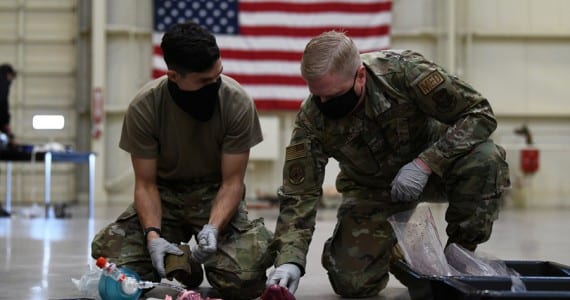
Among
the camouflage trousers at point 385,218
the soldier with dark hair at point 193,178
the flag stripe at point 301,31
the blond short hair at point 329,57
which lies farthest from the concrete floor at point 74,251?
the flag stripe at point 301,31

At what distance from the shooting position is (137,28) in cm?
1056

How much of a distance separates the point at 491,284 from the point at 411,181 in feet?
1.59

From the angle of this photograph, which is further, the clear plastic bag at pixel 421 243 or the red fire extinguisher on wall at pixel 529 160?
the red fire extinguisher on wall at pixel 529 160

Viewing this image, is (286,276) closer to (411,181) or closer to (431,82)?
(411,181)

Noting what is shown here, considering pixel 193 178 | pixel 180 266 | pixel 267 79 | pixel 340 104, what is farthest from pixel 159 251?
pixel 267 79

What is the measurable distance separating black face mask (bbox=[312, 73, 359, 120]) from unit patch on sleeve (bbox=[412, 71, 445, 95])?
218 mm

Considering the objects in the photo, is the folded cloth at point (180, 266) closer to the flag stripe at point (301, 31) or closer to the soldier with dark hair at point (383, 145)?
the soldier with dark hair at point (383, 145)

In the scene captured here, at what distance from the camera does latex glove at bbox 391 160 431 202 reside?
245 cm

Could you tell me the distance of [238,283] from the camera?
2551 mm

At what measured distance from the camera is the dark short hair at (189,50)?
2365mm

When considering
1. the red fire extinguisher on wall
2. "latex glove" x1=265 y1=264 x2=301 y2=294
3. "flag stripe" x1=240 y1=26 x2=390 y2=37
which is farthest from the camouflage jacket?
"flag stripe" x1=240 y1=26 x2=390 y2=37

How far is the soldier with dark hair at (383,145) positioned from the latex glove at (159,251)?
0.31m

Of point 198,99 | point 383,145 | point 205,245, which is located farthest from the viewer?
point 383,145

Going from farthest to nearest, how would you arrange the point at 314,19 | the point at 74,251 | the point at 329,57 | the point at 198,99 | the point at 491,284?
the point at 314,19 < the point at 74,251 < the point at 198,99 < the point at 329,57 < the point at 491,284
